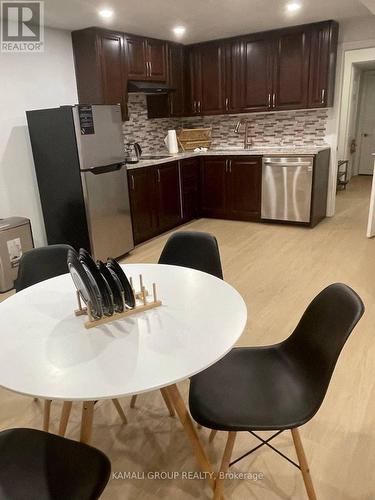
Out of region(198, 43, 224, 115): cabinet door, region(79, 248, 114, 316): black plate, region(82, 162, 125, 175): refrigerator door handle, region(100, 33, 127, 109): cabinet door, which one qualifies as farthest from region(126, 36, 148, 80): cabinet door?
region(79, 248, 114, 316): black plate

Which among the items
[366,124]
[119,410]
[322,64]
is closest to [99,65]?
[322,64]

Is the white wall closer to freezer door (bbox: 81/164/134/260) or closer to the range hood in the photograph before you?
the range hood

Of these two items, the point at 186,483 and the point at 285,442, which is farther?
the point at 285,442

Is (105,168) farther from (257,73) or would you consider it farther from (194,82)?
(257,73)

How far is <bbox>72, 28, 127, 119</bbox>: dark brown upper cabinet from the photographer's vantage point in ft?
13.1

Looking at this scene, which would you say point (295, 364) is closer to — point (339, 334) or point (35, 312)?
point (339, 334)

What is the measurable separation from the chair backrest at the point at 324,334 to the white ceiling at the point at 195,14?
2.77 metres

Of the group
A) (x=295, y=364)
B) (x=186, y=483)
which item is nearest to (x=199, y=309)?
(x=295, y=364)

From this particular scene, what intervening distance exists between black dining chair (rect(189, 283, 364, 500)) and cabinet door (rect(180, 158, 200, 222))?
3696 mm

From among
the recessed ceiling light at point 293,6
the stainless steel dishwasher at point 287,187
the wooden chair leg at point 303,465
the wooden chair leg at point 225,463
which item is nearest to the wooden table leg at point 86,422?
the wooden chair leg at point 225,463

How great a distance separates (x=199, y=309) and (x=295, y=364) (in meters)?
0.45

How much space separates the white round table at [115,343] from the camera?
1.06m

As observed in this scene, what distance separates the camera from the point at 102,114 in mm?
3549

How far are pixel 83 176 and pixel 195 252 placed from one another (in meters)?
1.83
